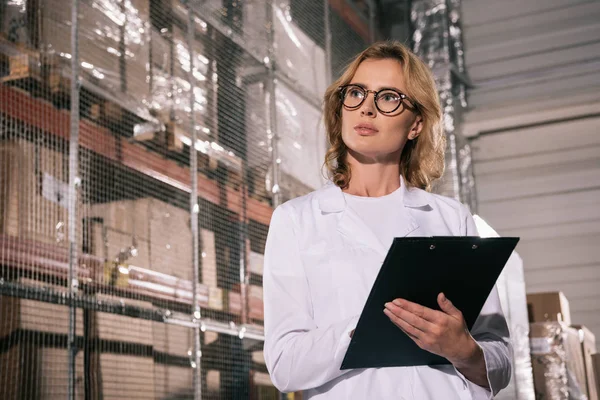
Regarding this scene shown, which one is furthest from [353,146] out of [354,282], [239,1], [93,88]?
[239,1]

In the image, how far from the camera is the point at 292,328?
1461 mm

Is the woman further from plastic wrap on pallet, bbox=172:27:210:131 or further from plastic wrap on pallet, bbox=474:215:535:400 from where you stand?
plastic wrap on pallet, bbox=172:27:210:131

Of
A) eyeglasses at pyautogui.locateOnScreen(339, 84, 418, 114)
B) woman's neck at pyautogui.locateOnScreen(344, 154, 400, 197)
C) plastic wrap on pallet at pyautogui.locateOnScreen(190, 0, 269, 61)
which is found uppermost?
plastic wrap on pallet at pyautogui.locateOnScreen(190, 0, 269, 61)

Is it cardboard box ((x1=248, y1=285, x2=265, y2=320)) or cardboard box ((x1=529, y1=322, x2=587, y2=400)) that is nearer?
cardboard box ((x1=529, y1=322, x2=587, y2=400))

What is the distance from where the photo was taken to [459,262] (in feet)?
4.48

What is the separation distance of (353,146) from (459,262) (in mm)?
450

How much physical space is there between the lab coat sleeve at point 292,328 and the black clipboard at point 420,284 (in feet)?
0.13

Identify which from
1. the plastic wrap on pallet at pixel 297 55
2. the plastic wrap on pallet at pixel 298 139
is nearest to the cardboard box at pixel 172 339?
the plastic wrap on pallet at pixel 298 139

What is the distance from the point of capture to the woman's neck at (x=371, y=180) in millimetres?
1757

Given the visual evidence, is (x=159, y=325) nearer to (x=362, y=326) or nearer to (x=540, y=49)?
A: (x=362, y=326)

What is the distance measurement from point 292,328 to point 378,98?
0.60 metres

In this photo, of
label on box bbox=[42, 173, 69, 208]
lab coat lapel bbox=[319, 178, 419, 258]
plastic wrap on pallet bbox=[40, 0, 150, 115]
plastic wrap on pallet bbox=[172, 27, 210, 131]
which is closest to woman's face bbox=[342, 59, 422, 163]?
lab coat lapel bbox=[319, 178, 419, 258]

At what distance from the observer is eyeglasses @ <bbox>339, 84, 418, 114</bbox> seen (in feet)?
5.71

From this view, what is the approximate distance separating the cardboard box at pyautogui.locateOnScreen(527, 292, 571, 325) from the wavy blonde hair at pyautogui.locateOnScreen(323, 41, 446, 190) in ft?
7.87
